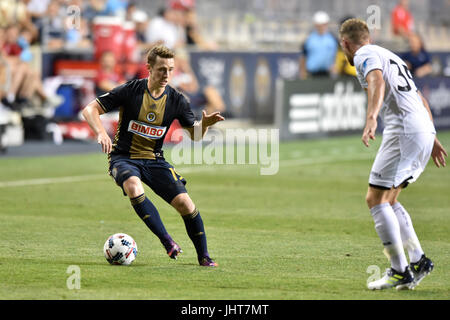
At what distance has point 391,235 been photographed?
6953 millimetres

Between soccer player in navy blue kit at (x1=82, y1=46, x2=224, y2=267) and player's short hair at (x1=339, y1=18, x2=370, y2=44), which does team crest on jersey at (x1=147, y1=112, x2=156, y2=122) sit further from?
player's short hair at (x1=339, y1=18, x2=370, y2=44)

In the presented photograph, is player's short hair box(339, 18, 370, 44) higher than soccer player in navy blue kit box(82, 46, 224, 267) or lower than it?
higher

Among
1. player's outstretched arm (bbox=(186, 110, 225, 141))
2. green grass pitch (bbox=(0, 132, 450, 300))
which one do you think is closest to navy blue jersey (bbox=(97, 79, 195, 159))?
player's outstretched arm (bbox=(186, 110, 225, 141))

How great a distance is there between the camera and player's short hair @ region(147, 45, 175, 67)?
25.8ft

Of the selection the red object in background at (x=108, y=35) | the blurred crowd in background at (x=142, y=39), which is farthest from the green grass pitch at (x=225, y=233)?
the red object in background at (x=108, y=35)

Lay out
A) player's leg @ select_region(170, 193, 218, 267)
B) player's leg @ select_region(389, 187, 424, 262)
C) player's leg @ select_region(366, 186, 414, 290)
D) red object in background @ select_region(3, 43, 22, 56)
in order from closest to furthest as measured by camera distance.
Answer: player's leg @ select_region(366, 186, 414, 290)
player's leg @ select_region(389, 187, 424, 262)
player's leg @ select_region(170, 193, 218, 267)
red object in background @ select_region(3, 43, 22, 56)

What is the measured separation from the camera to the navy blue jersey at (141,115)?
8.23 metres

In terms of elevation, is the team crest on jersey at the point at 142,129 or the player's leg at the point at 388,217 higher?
the team crest on jersey at the point at 142,129

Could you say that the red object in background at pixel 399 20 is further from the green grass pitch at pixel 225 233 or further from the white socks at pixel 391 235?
the white socks at pixel 391 235

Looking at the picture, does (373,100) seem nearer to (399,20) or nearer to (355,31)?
(355,31)

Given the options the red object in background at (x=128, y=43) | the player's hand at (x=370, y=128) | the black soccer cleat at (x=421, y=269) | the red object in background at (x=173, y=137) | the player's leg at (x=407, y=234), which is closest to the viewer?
the player's hand at (x=370, y=128)

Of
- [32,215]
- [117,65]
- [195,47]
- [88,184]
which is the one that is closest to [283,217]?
[32,215]

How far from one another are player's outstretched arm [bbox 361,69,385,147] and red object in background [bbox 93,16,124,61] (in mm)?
13807

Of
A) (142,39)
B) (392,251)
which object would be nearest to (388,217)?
(392,251)
